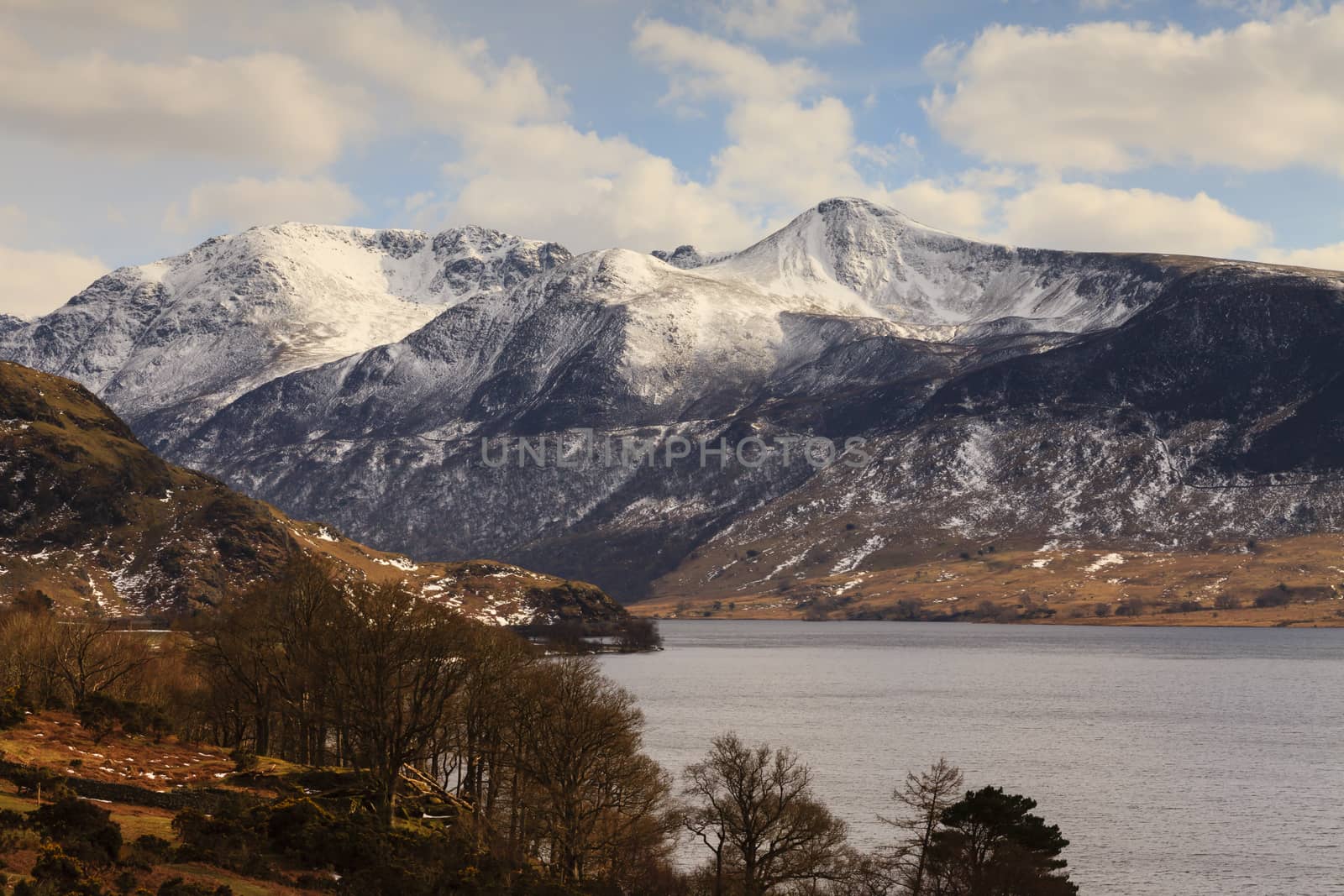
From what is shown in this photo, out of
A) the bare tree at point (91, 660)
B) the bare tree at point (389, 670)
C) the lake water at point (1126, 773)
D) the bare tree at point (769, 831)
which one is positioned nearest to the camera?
the bare tree at point (769, 831)

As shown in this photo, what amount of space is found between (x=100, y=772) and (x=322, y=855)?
1223 cm

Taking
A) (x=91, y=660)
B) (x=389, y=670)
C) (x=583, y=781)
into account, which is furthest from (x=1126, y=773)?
(x=91, y=660)

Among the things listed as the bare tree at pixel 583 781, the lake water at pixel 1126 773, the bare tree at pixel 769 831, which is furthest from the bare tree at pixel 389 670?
the lake water at pixel 1126 773

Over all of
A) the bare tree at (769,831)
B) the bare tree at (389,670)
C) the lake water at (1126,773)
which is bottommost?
the lake water at (1126,773)

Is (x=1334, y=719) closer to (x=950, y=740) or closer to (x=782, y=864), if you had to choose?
(x=950, y=740)

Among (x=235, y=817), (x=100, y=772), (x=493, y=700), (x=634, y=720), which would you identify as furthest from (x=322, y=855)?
(x=634, y=720)

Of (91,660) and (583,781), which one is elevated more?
(91,660)

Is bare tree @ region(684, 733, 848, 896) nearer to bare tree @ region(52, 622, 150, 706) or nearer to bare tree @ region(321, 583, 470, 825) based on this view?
bare tree @ region(321, 583, 470, 825)

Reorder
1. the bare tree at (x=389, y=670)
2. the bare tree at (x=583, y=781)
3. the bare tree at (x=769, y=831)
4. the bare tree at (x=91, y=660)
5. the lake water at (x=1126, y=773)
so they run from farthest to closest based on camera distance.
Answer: the lake water at (x=1126, y=773) < the bare tree at (x=91, y=660) < the bare tree at (x=583, y=781) < the bare tree at (x=389, y=670) < the bare tree at (x=769, y=831)

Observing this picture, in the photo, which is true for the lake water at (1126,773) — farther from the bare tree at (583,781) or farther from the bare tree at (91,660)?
the bare tree at (91,660)

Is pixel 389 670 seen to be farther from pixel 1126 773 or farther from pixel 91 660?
pixel 1126 773

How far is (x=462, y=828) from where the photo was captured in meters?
73.6

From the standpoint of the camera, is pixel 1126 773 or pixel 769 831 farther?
pixel 1126 773

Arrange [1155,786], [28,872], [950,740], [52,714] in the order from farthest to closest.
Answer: [950,740], [1155,786], [52,714], [28,872]
